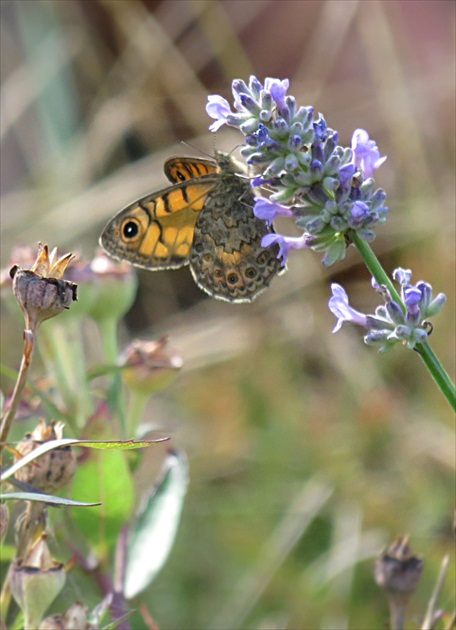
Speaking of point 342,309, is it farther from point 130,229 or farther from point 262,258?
point 130,229

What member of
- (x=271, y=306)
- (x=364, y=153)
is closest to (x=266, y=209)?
(x=364, y=153)

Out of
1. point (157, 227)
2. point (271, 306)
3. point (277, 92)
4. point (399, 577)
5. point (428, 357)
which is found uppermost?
point (271, 306)

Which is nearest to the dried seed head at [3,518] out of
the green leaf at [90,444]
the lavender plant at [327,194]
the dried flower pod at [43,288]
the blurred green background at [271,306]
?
the green leaf at [90,444]

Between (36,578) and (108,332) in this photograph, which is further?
(108,332)

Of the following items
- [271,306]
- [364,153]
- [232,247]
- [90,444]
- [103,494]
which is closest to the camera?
[90,444]

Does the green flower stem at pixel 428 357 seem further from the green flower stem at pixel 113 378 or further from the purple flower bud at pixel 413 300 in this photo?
the green flower stem at pixel 113 378
